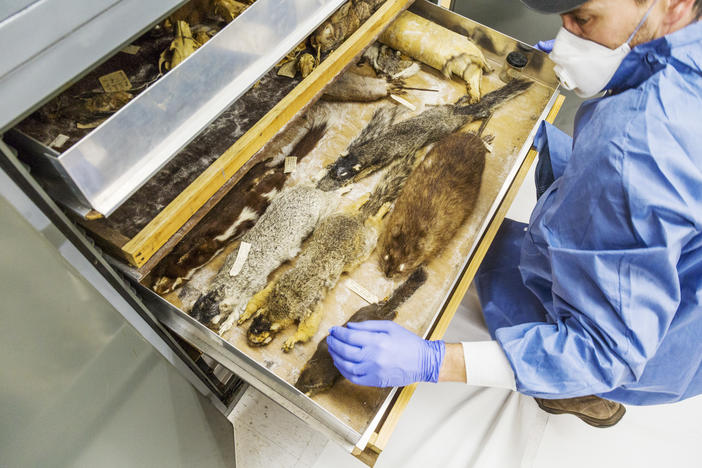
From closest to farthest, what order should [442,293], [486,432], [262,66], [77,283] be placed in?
1. [77,283]
2. [262,66]
3. [442,293]
4. [486,432]

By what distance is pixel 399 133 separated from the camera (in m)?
2.08

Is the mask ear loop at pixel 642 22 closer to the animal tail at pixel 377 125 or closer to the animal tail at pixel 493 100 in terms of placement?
the animal tail at pixel 493 100

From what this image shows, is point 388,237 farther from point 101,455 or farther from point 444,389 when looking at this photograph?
point 101,455

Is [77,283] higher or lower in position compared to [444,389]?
higher

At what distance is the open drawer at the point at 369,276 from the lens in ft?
4.63

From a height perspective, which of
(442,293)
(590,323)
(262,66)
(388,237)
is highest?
(262,66)

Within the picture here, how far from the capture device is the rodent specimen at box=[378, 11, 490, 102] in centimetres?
221

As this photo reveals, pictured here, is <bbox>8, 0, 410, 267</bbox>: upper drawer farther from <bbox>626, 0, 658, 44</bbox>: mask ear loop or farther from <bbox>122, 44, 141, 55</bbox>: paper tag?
<bbox>626, 0, 658, 44</bbox>: mask ear loop

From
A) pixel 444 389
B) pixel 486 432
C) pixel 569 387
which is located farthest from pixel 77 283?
pixel 486 432

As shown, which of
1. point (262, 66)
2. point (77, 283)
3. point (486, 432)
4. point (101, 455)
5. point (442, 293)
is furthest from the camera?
point (486, 432)

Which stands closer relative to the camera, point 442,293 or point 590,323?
point 590,323

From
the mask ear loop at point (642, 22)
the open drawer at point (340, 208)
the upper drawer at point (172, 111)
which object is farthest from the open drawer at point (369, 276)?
the mask ear loop at point (642, 22)

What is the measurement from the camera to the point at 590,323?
1.29m

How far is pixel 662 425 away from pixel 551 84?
6.52 ft
